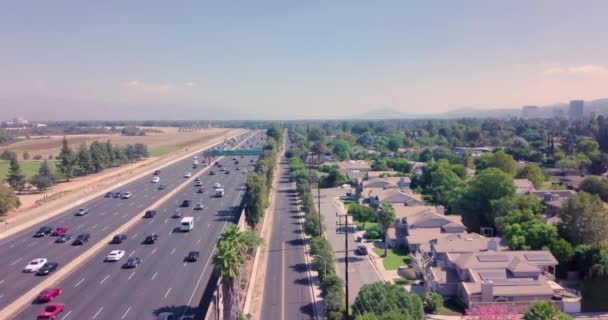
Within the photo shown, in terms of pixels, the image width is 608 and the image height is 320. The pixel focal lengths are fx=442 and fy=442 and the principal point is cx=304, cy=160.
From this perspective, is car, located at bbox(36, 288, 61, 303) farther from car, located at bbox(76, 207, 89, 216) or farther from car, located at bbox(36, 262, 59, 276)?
car, located at bbox(76, 207, 89, 216)

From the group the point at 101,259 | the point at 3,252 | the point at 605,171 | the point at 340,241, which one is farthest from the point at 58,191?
the point at 605,171

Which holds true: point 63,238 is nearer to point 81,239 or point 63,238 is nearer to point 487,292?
point 81,239

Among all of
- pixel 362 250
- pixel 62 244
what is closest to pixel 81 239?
pixel 62 244

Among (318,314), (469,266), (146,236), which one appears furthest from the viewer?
(146,236)

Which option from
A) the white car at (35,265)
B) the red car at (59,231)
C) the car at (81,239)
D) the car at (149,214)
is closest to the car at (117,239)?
the car at (81,239)

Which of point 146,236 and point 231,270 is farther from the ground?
point 231,270

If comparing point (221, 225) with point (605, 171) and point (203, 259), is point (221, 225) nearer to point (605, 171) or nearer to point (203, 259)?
→ point (203, 259)

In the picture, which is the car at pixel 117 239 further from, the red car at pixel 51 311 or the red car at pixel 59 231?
the red car at pixel 51 311

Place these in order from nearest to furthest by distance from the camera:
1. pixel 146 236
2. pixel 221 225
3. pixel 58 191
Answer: pixel 146 236, pixel 221 225, pixel 58 191
